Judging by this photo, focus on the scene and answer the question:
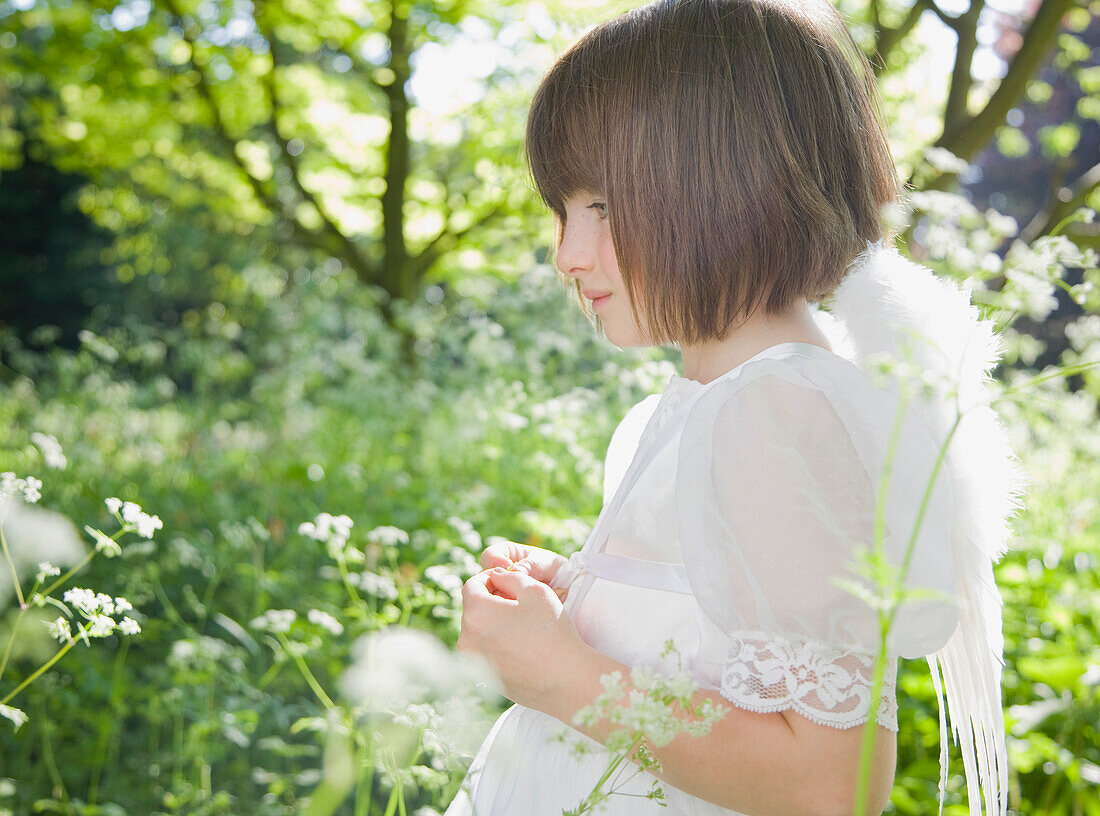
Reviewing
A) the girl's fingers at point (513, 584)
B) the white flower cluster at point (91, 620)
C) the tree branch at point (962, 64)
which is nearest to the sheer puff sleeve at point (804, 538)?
the girl's fingers at point (513, 584)

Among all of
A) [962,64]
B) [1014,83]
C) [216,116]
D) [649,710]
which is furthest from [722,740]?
[216,116]

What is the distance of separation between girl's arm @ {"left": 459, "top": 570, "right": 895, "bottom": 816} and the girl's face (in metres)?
0.42

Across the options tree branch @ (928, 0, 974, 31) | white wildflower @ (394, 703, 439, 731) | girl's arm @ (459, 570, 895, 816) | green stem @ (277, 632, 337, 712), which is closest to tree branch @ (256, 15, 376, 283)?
tree branch @ (928, 0, 974, 31)

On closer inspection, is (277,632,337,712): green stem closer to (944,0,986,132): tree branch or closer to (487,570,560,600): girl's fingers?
(487,570,560,600): girl's fingers

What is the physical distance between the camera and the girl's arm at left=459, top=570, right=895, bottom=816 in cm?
93

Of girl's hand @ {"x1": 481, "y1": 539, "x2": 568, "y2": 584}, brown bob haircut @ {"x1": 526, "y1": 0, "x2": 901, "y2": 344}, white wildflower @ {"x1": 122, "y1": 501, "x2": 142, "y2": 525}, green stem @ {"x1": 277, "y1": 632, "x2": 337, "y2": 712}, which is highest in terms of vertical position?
brown bob haircut @ {"x1": 526, "y1": 0, "x2": 901, "y2": 344}

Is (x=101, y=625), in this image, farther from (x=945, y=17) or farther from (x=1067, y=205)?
(x=945, y=17)

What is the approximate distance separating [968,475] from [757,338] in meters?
0.32

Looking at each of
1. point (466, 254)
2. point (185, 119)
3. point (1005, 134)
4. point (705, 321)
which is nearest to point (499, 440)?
point (705, 321)

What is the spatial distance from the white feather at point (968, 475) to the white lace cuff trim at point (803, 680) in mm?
218

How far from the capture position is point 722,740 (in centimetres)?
94

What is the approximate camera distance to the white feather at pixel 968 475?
1091 millimetres

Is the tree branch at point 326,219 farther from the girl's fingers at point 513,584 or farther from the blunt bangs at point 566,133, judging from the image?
the girl's fingers at point 513,584

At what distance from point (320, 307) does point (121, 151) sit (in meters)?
3.45
